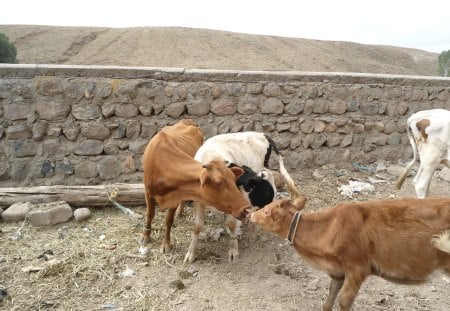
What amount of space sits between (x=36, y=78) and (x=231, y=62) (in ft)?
56.3

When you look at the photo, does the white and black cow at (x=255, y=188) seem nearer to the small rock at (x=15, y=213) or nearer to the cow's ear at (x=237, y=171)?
the cow's ear at (x=237, y=171)

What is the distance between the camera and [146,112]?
5.94 m

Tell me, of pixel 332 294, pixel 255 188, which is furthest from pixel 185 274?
pixel 332 294

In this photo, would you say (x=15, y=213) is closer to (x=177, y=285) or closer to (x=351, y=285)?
(x=177, y=285)

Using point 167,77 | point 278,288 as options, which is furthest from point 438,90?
point 278,288

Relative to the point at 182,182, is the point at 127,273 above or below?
below

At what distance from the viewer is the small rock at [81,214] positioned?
5012 mm

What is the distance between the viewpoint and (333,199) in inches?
235

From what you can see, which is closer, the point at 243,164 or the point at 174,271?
the point at 174,271

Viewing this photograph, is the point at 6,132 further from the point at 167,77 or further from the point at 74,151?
the point at 167,77

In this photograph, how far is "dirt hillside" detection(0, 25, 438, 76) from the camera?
70.5 ft

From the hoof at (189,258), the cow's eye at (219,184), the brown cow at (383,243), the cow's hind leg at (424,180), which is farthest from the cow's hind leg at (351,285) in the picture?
the cow's hind leg at (424,180)

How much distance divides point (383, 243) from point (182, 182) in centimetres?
198

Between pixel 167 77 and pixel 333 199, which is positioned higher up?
pixel 167 77
